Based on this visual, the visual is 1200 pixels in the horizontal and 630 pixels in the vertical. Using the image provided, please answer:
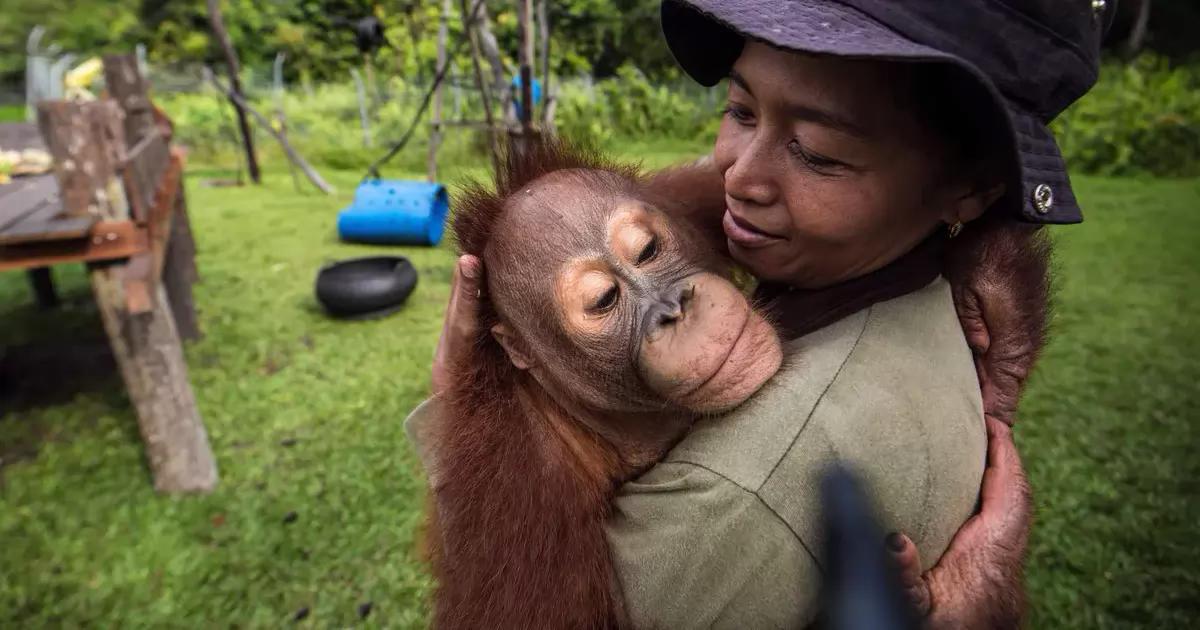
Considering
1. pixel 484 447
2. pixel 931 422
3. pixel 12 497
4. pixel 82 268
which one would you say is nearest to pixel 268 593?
pixel 12 497

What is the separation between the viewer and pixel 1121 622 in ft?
8.14

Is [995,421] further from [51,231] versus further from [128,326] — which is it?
[51,231]

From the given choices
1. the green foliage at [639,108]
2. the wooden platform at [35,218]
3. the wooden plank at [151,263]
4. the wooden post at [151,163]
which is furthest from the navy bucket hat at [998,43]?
the green foliage at [639,108]

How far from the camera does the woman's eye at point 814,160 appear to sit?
3.26 feet

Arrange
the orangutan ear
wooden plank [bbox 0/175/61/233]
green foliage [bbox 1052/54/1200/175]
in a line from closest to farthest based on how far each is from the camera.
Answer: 1. the orangutan ear
2. wooden plank [bbox 0/175/61/233]
3. green foliage [bbox 1052/54/1200/175]

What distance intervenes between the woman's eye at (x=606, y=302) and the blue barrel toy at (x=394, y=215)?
5.63 metres

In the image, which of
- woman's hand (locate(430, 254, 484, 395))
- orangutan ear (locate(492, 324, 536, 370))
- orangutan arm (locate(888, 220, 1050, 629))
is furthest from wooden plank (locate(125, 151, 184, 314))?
orangutan arm (locate(888, 220, 1050, 629))

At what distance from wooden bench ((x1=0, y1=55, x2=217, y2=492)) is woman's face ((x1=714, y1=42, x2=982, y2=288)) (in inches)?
107

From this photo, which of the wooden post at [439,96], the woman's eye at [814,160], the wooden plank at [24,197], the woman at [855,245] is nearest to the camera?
the woman at [855,245]

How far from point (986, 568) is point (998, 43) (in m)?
0.70

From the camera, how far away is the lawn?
267cm

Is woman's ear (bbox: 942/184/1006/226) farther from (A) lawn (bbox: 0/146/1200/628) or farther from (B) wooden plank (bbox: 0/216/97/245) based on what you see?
(B) wooden plank (bbox: 0/216/97/245)

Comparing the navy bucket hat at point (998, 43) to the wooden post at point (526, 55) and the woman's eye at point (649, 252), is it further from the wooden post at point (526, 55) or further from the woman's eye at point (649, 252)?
the wooden post at point (526, 55)

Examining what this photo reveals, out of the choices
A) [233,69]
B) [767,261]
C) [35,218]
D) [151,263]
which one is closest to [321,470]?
[151,263]
